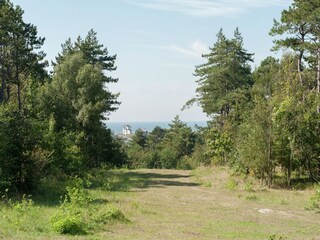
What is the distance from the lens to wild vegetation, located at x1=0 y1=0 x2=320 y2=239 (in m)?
14.7

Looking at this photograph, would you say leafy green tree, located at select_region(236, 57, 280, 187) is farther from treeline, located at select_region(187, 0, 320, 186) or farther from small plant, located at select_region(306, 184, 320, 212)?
small plant, located at select_region(306, 184, 320, 212)

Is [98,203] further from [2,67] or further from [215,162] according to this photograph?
[215,162]

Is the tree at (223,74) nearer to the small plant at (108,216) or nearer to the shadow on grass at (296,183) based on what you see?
the shadow on grass at (296,183)

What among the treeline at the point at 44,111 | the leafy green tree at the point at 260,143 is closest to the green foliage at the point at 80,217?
the treeline at the point at 44,111

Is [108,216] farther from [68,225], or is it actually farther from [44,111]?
[44,111]

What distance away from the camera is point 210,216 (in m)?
17.7

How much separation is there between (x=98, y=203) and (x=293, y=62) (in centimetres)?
2441

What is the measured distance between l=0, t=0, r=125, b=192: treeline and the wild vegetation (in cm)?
8

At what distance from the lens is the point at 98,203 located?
18828 mm

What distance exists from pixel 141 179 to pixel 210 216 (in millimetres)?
16296

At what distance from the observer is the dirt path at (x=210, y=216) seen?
1377 cm

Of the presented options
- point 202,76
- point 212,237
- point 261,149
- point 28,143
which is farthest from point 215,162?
point 212,237

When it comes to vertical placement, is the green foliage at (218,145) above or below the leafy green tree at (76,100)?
below

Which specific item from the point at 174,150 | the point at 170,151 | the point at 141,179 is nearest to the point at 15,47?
the point at 141,179
